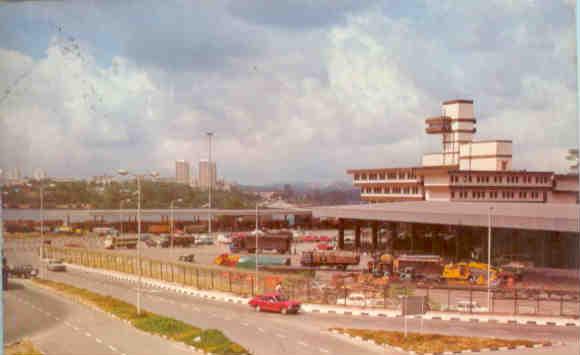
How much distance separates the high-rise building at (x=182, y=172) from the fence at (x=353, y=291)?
1.64 meters

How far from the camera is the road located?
24.1ft

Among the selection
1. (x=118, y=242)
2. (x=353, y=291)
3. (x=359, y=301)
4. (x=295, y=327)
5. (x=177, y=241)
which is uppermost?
(x=118, y=242)

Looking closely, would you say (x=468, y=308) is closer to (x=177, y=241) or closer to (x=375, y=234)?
(x=375, y=234)

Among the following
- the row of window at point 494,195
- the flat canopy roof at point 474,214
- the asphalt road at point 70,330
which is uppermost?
the row of window at point 494,195

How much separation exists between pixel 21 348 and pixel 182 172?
4.58 m

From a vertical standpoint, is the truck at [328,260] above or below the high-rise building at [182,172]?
below

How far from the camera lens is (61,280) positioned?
10.8 m

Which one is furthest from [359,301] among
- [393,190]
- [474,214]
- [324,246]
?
[324,246]

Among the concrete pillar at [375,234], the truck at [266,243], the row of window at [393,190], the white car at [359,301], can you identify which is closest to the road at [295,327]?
the white car at [359,301]

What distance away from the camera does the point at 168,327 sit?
7.89 metres

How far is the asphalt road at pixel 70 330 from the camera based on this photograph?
7430 mm

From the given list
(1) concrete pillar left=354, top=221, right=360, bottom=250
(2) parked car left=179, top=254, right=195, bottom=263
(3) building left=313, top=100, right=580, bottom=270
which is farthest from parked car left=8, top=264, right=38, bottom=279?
(1) concrete pillar left=354, top=221, right=360, bottom=250

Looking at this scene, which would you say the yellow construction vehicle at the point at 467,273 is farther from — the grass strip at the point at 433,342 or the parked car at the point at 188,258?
the parked car at the point at 188,258

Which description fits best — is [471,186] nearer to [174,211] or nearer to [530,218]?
[530,218]
